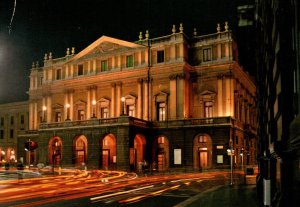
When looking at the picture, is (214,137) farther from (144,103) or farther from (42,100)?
(42,100)

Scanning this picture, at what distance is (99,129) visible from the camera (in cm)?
5309

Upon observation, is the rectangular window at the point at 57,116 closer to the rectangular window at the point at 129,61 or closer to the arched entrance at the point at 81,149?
the arched entrance at the point at 81,149

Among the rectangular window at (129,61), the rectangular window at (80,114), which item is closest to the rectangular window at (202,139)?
the rectangular window at (129,61)

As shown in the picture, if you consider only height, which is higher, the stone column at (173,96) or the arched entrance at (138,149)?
the stone column at (173,96)

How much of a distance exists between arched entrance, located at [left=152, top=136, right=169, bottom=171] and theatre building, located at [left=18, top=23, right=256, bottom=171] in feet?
0.46

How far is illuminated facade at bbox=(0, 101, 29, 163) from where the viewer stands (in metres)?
85.1

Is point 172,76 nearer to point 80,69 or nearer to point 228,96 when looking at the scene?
point 228,96

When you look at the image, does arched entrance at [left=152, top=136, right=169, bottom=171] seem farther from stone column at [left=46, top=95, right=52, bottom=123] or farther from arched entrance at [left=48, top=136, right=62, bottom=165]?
stone column at [left=46, top=95, right=52, bottom=123]

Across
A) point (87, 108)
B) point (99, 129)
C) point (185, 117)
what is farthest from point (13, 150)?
point (185, 117)

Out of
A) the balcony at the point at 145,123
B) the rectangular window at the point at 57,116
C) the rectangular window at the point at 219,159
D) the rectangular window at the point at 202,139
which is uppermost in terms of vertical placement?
the rectangular window at the point at 57,116

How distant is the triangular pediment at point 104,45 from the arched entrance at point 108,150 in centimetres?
1395

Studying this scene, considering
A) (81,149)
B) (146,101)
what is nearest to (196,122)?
(146,101)

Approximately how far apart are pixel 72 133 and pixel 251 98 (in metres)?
32.7

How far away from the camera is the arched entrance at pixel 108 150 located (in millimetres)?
56938
